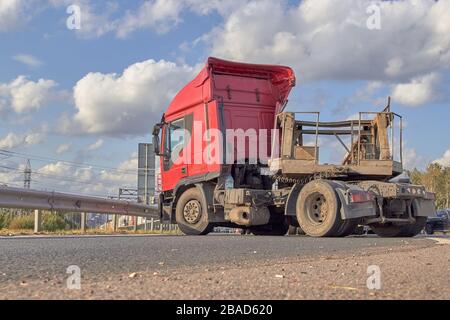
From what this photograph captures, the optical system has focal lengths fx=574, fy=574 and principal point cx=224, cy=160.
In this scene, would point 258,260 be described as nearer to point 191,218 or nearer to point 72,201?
point 191,218

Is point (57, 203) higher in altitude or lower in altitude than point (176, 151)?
lower

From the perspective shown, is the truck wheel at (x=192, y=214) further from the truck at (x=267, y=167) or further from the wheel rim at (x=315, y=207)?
the wheel rim at (x=315, y=207)

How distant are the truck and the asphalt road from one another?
3.37 meters

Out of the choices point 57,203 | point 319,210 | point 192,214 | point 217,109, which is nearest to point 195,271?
point 319,210

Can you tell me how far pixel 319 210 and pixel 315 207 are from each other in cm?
10

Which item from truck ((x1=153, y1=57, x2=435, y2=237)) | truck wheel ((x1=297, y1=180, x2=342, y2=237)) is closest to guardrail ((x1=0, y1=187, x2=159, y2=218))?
truck ((x1=153, y1=57, x2=435, y2=237))

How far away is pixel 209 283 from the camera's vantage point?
3.95 metres

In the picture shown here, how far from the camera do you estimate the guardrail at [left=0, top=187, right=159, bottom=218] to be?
13164 millimetres

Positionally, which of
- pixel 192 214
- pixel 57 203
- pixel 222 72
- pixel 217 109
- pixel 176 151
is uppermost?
pixel 222 72

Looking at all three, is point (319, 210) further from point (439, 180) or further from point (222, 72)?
point (439, 180)

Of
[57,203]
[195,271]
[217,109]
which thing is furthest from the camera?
[57,203]

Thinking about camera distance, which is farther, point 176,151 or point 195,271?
point 176,151

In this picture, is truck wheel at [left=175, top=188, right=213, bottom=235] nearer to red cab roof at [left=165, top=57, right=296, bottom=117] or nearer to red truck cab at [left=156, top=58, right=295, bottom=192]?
red truck cab at [left=156, top=58, right=295, bottom=192]

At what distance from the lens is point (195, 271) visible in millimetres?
4770
